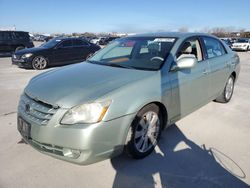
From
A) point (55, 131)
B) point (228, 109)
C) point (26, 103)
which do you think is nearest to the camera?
point (55, 131)

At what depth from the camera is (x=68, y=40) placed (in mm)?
11914

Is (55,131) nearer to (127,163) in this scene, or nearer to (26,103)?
(26,103)

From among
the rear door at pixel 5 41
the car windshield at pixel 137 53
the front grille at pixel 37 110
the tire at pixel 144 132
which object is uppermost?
the rear door at pixel 5 41

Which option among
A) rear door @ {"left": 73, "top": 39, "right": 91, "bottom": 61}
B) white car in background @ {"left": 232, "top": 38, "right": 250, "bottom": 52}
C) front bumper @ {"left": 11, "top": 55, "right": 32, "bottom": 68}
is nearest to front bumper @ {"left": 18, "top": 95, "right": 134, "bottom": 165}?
front bumper @ {"left": 11, "top": 55, "right": 32, "bottom": 68}

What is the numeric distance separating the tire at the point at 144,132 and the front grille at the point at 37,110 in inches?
37.3

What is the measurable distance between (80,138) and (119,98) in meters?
0.60

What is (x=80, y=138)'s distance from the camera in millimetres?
2385

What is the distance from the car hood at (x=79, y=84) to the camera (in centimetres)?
257

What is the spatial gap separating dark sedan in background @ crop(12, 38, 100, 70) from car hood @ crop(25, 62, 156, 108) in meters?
7.73

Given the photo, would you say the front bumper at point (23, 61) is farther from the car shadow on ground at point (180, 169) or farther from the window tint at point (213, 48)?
the car shadow on ground at point (180, 169)

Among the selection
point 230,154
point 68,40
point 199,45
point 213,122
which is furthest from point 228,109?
point 68,40

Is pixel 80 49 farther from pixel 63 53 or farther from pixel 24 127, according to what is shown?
pixel 24 127

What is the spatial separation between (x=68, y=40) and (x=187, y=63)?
9703 millimetres

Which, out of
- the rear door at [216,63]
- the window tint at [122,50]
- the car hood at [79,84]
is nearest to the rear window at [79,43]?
the window tint at [122,50]
